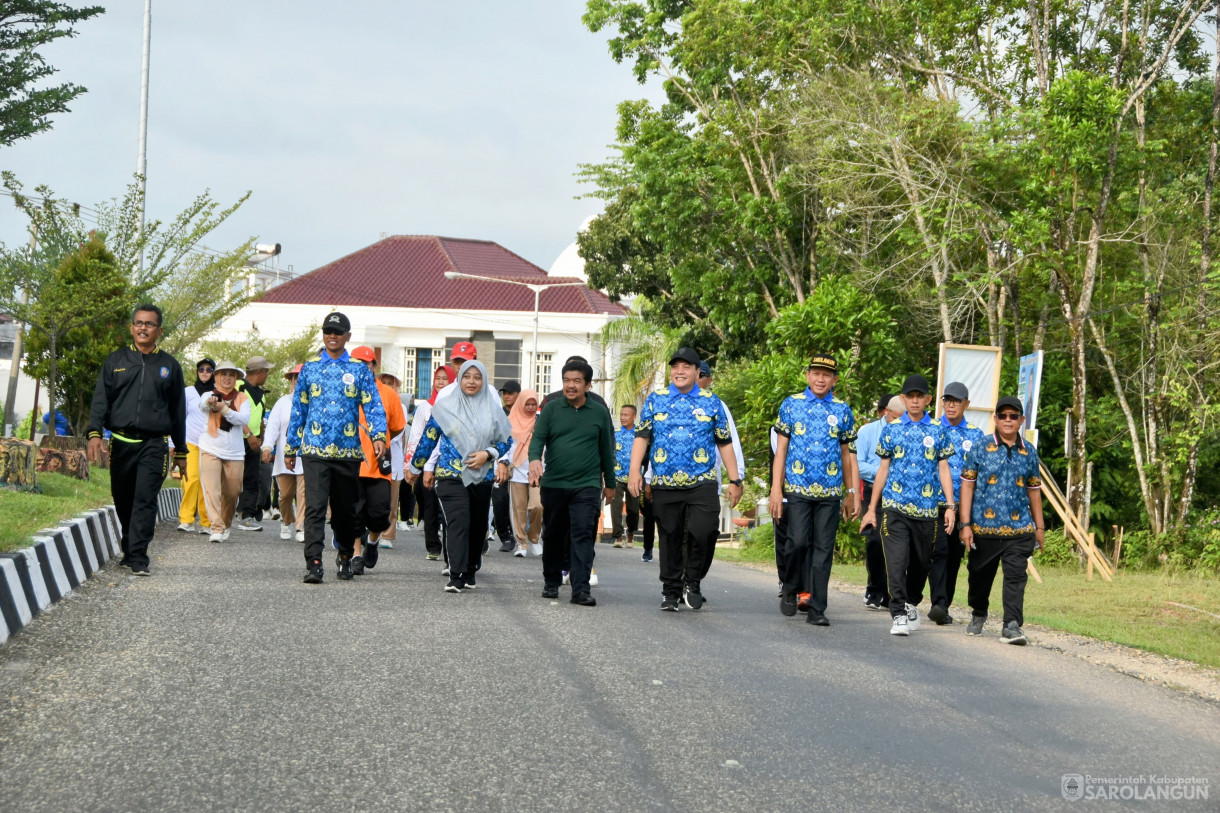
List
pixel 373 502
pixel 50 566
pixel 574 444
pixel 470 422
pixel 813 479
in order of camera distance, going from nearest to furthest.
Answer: pixel 50 566 → pixel 813 479 → pixel 574 444 → pixel 470 422 → pixel 373 502

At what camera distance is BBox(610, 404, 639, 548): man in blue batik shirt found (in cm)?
1858

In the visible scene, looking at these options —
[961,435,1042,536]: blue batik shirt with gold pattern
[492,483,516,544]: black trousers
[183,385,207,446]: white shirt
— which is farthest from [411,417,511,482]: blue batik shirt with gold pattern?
[492,483,516,544]: black trousers

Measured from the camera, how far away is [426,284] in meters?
60.2

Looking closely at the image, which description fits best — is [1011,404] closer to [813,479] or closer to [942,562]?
[813,479]

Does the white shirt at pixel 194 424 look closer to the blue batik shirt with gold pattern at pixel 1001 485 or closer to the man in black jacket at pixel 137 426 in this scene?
the man in black jacket at pixel 137 426

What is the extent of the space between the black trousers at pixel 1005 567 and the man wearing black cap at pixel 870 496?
1321mm

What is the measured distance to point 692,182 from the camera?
26.7 m

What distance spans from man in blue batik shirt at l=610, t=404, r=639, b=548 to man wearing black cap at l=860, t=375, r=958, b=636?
17.9ft

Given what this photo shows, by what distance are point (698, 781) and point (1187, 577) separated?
15.3 m

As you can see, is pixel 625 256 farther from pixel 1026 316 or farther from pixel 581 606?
pixel 581 606

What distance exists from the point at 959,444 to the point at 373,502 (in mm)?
4633

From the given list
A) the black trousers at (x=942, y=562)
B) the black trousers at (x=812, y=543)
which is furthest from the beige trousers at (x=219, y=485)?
the black trousers at (x=942, y=562)

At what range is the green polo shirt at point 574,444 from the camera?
10711 millimetres

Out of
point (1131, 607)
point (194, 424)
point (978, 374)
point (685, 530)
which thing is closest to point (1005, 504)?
point (685, 530)
